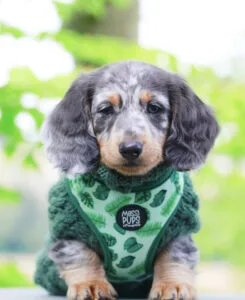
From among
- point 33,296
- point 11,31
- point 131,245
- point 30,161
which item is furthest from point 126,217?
point 11,31

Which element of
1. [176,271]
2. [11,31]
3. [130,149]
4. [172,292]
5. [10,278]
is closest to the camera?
[130,149]

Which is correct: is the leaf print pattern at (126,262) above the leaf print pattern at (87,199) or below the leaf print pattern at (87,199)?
below

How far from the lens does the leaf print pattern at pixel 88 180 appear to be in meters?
2.90

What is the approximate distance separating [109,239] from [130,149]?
1.41 feet

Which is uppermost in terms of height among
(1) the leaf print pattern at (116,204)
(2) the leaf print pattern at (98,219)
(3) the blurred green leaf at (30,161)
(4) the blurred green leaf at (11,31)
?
(4) the blurred green leaf at (11,31)

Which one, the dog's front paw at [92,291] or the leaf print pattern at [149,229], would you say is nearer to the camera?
the dog's front paw at [92,291]

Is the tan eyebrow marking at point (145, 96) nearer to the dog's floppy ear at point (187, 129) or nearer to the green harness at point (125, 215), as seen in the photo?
the dog's floppy ear at point (187, 129)

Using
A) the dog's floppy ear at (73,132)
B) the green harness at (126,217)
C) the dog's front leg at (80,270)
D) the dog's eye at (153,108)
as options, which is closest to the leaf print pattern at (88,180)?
the green harness at (126,217)

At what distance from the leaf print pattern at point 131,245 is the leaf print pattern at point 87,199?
19cm

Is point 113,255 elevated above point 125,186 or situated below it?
below

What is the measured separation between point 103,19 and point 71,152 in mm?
3798

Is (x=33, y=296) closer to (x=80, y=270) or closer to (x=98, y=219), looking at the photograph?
(x=80, y=270)

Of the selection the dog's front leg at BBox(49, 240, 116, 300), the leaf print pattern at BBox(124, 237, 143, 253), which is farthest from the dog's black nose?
the dog's front leg at BBox(49, 240, 116, 300)

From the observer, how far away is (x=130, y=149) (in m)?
2.61
